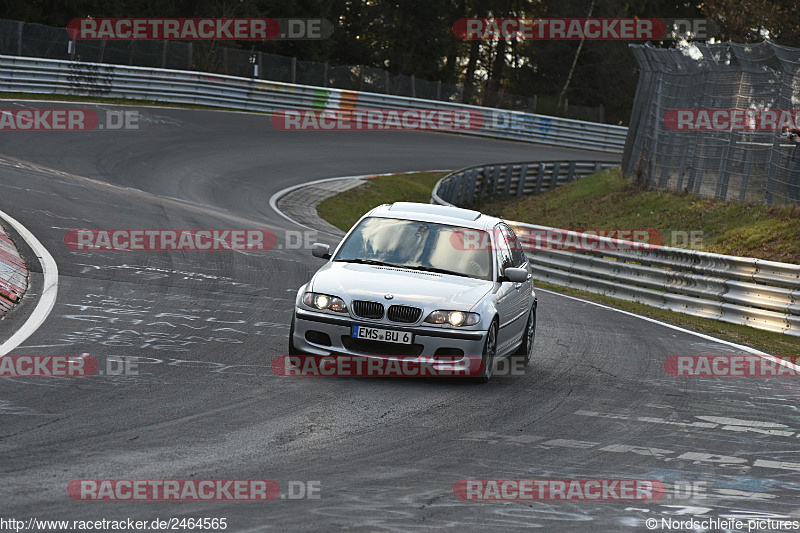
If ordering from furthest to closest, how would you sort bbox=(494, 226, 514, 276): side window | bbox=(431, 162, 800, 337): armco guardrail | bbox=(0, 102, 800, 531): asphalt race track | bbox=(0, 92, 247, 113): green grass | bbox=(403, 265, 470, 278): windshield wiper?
1. bbox=(0, 92, 247, 113): green grass
2. bbox=(431, 162, 800, 337): armco guardrail
3. bbox=(494, 226, 514, 276): side window
4. bbox=(403, 265, 470, 278): windshield wiper
5. bbox=(0, 102, 800, 531): asphalt race track

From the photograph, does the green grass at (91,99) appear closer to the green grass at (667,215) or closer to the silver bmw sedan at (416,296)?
the green grass at (667,215)

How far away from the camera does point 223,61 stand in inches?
1614

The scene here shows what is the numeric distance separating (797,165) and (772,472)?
1548 cm

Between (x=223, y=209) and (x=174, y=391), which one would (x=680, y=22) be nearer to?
(x=223, y=209)

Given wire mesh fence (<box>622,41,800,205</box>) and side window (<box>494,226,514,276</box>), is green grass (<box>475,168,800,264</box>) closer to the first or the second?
wire mesh fence (<box>622,41,800,205</box>)

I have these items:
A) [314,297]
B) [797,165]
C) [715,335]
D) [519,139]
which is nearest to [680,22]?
[519,139]

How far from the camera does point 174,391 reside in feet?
26.6

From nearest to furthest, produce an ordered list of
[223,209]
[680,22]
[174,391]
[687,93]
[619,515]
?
[619,515], [174,391], [223,209], [687,93], [680,22]

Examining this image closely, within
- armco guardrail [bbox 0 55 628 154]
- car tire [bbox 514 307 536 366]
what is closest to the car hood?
car tire [bbox 514 307 536 366]

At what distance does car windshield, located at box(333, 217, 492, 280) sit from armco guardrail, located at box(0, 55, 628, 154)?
2455 cm

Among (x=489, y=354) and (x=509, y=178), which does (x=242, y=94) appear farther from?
(x=489, y=354)

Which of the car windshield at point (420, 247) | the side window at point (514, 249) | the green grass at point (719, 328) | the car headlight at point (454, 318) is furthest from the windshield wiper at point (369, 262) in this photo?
the green grass at point (719, 328)

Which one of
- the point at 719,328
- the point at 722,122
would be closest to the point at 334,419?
the point at 719,328

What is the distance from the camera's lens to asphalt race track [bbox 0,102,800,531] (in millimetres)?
5793
